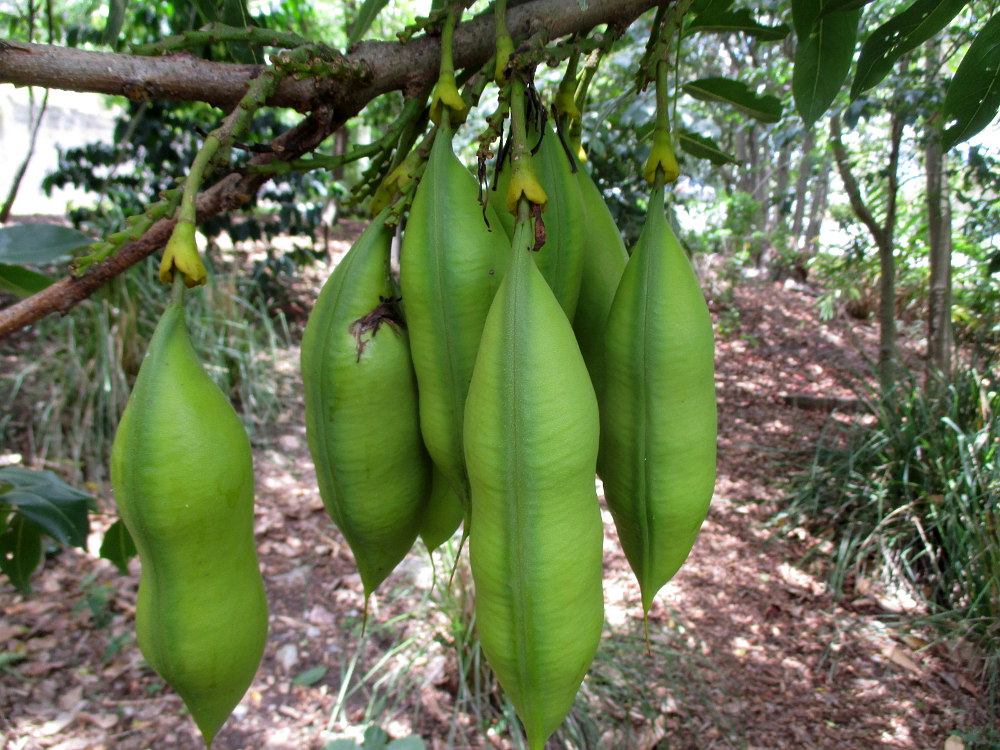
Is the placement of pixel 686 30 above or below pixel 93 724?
above

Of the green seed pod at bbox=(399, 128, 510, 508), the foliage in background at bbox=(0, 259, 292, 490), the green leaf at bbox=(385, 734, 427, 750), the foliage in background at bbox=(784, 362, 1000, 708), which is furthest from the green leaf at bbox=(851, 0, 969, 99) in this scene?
the foliage in background at bbox=(0, 259, 292, 490)

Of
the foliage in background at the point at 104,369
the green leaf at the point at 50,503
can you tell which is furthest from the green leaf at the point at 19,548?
the foliage in background at the point at 104,369

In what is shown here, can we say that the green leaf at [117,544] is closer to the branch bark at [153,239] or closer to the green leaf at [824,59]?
the branch bark at [153,239]

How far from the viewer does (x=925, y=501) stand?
4.22 metres

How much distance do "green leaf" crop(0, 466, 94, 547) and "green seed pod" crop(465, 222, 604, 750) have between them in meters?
1.08

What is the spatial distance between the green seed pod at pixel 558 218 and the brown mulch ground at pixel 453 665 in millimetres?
2289

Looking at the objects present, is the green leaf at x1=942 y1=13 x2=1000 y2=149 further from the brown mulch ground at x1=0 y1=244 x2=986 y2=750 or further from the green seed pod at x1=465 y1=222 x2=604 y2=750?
the brown mulch ground at x1=0 y1=244 x2=986 y2=750

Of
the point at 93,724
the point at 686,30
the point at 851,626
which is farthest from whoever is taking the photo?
the point at 851,626

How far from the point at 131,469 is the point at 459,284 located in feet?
1.17

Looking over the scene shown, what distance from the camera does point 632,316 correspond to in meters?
0.77

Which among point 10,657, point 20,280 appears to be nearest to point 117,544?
point 20,280

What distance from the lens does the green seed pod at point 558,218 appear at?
0.81 meters

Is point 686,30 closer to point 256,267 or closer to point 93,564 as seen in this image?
point 93,564

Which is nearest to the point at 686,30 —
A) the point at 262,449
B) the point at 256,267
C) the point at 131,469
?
the point at 131,469
